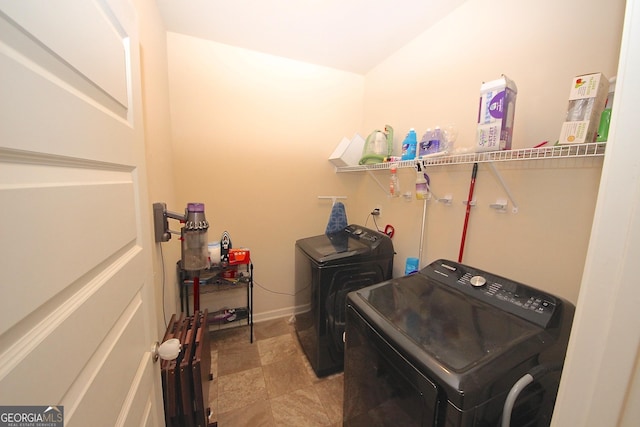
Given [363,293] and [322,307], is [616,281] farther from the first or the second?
[322,307]

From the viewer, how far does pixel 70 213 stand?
46cm

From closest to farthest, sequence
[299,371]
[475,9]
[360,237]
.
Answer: [475,9], [299,371], [360,237]

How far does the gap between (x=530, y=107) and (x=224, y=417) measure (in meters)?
2.54

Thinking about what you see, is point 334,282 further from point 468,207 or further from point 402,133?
point 402,133

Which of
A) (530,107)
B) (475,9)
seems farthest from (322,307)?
(475,9)

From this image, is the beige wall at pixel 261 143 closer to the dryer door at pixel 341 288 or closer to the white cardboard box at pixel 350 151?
the white cardboard box at pixel 350 151

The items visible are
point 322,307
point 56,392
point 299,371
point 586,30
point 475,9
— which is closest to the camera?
point 56,392

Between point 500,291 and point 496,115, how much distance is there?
0.80 metres

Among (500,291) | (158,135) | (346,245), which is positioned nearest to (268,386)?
(346,245)

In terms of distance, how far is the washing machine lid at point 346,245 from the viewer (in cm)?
179

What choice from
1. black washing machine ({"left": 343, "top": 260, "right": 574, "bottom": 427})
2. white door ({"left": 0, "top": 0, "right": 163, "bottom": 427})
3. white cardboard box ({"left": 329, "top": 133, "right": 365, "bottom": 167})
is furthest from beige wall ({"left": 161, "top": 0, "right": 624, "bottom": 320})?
white door ({"left": 0, "top": 0, "right": 163, "bottom": 427})

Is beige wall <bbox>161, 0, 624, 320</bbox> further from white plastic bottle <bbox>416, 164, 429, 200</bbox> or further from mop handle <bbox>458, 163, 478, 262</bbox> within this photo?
white plastic bottle <bbox>416, 164, 429, 200</bbox>

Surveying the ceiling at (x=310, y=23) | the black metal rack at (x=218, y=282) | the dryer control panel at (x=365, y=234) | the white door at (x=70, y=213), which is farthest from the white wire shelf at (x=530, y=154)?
the black metal rack at (x=218, y=282)

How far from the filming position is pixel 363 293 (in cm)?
121
